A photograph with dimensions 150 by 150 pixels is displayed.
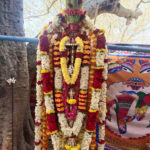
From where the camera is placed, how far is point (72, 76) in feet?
3.90

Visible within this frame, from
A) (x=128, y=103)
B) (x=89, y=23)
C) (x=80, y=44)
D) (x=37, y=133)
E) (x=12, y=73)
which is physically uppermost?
(x=89, y=23)

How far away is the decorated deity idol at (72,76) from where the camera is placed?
1176 mm

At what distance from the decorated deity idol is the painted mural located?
693mm

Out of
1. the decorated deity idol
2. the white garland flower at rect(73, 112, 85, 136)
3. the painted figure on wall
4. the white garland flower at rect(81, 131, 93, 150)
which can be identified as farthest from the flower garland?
the painted figure on wall

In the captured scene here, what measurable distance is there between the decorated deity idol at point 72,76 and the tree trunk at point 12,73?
80 cm

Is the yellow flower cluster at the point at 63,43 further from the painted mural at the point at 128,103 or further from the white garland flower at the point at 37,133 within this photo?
the painted mural at the point at 128,103

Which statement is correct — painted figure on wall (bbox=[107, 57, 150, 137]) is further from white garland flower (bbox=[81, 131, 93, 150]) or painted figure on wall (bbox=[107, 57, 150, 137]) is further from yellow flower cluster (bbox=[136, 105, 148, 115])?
white garland flower (bbox=[81, 131, 93, 150])

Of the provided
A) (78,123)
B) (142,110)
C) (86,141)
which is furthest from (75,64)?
(142,110)

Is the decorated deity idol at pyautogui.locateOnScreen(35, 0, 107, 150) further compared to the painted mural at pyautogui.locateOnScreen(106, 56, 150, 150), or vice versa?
the painted mural at pyautogui.locateOnScreen(106, 56, 150, 150)

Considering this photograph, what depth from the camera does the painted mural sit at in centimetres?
182

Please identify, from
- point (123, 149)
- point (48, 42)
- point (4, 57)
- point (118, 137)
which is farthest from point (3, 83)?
point (123, 149)

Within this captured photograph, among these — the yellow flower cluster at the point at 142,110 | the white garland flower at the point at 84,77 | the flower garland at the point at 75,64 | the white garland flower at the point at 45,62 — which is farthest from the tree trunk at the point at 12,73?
the yellow flower cluster at the point at 142,110

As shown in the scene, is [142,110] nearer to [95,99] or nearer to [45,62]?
[95,99]

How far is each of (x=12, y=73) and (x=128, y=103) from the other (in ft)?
4.88
